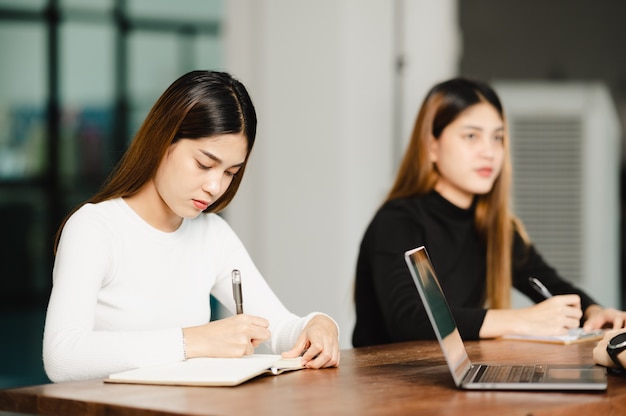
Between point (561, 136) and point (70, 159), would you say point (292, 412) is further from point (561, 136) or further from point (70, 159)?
point (70, 159)

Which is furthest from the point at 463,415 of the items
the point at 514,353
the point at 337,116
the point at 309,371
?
the point at 337,116

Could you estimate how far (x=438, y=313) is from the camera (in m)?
1.50

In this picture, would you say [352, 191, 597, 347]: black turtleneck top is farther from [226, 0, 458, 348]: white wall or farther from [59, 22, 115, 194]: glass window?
[59, 22, 115, 194]: glass window

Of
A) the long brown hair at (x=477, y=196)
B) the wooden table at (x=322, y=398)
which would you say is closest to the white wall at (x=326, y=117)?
the long brown hair at (x=477, y=196)

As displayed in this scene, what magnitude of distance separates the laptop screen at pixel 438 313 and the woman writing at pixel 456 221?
0.78 metres

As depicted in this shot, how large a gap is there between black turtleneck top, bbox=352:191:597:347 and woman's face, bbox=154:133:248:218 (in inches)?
25.2

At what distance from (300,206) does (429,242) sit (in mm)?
966

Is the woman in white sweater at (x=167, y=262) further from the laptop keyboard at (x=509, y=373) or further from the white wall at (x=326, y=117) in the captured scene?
the white wall at (x=326, y=117)

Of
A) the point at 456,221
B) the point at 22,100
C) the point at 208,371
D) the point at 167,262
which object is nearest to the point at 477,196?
the point at 456,221

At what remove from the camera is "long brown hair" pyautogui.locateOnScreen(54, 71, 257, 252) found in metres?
1.84

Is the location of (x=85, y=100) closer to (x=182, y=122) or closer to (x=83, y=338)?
(x=182, y=122)

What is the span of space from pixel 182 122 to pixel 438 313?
65cm

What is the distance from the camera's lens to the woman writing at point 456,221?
2.49 m

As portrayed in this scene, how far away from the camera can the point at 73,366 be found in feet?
5.36
